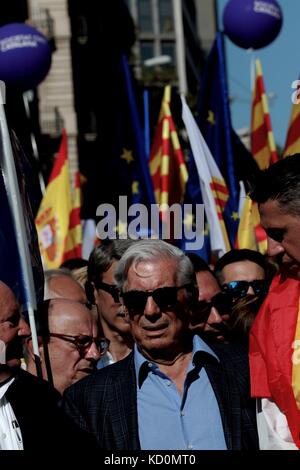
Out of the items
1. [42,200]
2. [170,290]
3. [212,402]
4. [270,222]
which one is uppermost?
[270,222]

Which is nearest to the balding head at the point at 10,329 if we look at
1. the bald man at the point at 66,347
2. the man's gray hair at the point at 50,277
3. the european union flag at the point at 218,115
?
the bald man at the point at 66,347

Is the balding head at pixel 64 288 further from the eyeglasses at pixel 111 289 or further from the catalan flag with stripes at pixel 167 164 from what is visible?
the catalan flag with stripes at pixel 167 164

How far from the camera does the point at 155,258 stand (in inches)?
185

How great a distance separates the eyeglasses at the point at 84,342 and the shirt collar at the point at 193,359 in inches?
33.3

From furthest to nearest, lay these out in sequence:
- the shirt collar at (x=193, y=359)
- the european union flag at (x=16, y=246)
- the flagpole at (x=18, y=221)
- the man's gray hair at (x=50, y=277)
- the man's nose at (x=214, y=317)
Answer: the man's gray hair at (x=50, y=277) < the man's nose at (x=214, y=317) < the european union flag at (x=16, y=246) < the flagpole at (x=18, y=221) < the shirt collar at (x=193, y=359)

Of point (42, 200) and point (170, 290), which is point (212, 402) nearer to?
point (170, 290)

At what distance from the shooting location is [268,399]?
4.34 m

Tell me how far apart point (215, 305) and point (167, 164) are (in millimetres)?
3794

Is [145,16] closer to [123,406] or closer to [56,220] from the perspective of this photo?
[56,220]

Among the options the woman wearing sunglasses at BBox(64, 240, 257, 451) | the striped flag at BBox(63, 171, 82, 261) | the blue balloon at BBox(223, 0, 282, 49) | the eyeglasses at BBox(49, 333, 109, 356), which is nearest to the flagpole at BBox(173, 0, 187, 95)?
the blue balloon at BBox(223, 0, 282, 49)

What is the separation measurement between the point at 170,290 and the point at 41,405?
0.69 m

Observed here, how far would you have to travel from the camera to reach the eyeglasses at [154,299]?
4.64 meters

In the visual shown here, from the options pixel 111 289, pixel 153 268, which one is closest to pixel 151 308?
pixel 153 268
